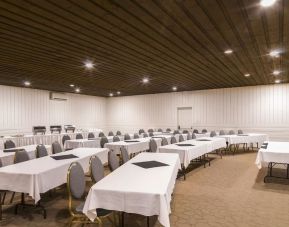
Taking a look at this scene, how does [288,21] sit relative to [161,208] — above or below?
above

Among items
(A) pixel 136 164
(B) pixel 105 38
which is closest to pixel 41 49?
(B) pixel 105 38

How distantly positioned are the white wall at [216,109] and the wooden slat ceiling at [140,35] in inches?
167

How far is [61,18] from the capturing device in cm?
359

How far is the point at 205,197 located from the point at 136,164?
1.67 m

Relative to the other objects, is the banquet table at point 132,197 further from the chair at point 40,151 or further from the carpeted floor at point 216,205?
the chair at point 40,151

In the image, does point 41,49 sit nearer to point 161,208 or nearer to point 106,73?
point 106,73

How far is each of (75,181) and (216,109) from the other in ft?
35.5

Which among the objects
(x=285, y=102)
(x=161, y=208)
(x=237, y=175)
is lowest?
(x=237, y=175)

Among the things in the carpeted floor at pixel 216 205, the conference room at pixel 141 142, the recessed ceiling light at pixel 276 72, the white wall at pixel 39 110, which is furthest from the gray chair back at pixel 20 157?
the recessed ceiling light at pixel 276 72

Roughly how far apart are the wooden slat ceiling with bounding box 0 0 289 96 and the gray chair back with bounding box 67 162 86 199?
2.16m

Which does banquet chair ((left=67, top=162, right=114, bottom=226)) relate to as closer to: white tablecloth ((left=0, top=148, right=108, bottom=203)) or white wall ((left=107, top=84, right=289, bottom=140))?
white tablecloth ((left=0, top=148, right=108, bottom=203))

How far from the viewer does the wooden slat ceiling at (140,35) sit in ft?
10.8

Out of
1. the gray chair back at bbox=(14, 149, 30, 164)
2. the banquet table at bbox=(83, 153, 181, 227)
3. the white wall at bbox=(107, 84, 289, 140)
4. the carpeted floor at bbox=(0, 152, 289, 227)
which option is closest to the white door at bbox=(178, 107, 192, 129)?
the white wall at bbox=(107, 84, 289, 140)

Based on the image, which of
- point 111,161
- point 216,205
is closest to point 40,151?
point 111,161
